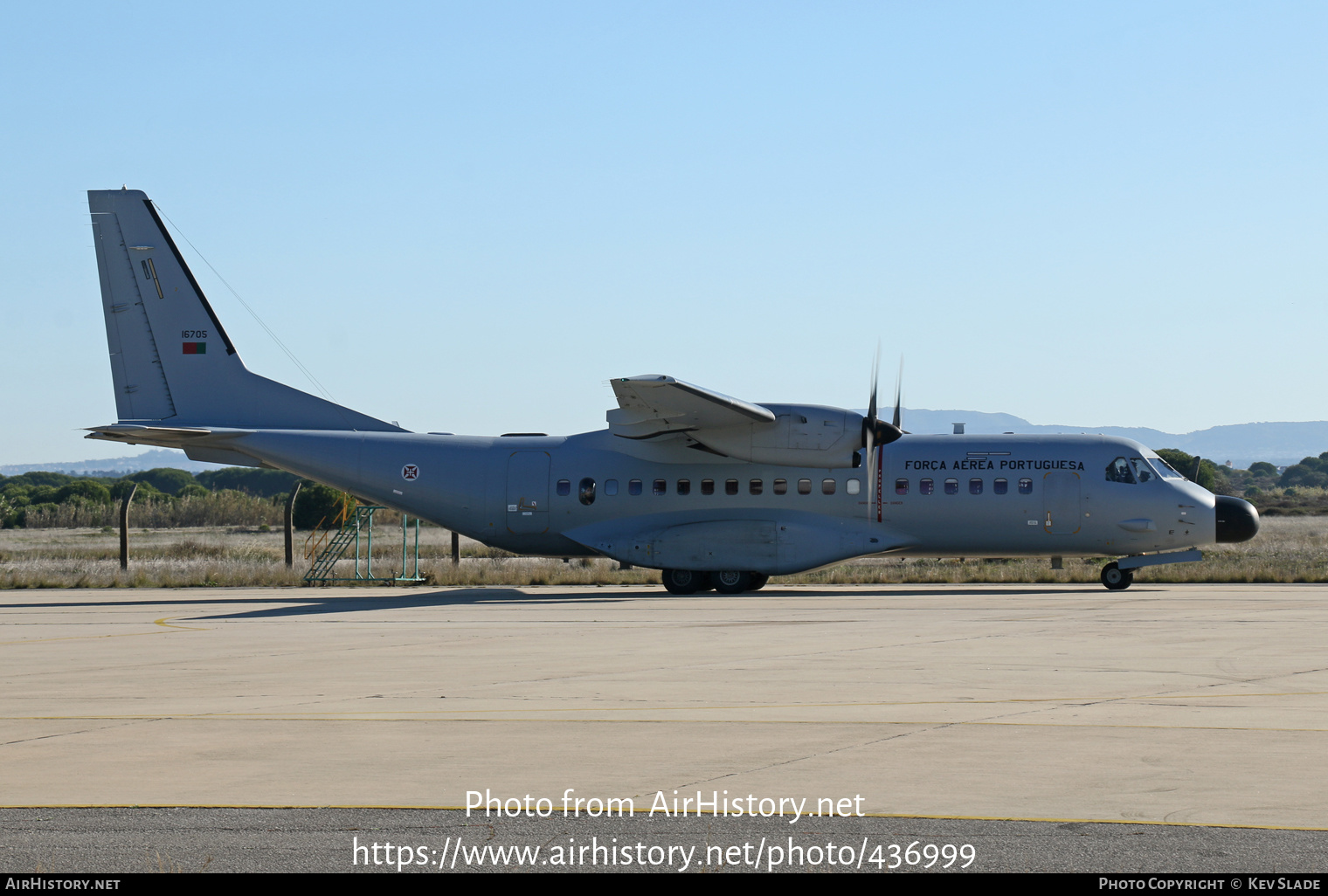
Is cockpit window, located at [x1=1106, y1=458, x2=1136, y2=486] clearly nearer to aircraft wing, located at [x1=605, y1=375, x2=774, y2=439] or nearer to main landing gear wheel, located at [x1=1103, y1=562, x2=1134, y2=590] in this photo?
main landing gear wheel, located at [x1=1103, y1=562, x2=1134, y2=590]

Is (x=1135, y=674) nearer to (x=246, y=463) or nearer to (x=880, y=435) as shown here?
(x=880, y=435)

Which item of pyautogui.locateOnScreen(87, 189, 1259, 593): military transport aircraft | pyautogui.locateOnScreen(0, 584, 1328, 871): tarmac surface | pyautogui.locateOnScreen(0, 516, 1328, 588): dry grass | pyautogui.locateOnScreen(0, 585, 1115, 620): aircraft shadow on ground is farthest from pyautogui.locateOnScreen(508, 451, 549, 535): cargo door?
pyautogui.locateOnScreen(0, 584, 1328, 871): tarmac surface

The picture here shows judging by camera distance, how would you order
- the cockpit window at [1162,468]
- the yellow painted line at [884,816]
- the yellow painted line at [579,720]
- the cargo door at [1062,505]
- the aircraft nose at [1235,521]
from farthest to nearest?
the cockpit window at [1162,468]
the cargo door at [1062,505]
the aircraft nose at [1235,521]
the yellow painted line at [579,720]
the yellow painted line at [884,816]

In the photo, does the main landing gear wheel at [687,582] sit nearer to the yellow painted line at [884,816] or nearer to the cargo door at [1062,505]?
the cargo door at [1062,505]

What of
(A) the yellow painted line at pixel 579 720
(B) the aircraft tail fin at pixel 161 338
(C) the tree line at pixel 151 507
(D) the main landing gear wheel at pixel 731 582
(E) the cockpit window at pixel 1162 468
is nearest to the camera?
(A) the yellow painted line at pixel 579 720

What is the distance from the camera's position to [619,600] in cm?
2583

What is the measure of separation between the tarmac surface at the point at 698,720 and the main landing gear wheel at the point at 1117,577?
23.3ft

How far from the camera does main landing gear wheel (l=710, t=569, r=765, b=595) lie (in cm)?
2847

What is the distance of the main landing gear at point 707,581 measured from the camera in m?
28.5

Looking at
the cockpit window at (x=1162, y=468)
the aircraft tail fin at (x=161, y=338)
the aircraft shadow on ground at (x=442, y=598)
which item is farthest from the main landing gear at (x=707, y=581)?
the aircraft tail fin at (x=161, y=338)

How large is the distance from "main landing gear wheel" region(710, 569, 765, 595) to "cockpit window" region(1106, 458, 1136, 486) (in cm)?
813

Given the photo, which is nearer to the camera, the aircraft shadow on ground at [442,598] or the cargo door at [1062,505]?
the aircraft shadow on ground at [442,598]

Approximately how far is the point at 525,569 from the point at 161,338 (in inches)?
468

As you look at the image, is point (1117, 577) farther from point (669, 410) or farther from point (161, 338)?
point (161, 338)
